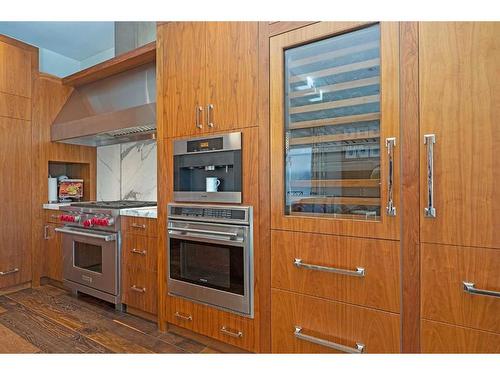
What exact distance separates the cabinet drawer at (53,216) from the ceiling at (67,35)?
74.1 inches

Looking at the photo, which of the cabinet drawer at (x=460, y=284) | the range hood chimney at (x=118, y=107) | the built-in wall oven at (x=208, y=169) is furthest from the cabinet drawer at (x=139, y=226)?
the cabinet drawer at (x=460, y=284)

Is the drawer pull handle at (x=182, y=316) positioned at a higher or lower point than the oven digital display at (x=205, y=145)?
lower

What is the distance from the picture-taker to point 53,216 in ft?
9.90

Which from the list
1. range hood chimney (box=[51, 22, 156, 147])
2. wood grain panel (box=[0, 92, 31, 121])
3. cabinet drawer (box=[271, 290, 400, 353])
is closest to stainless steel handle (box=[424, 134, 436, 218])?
cabinet drawer (box=[271, 290, 400, 353])

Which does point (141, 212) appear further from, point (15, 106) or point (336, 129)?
point (15, 106)

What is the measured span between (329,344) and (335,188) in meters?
0.74

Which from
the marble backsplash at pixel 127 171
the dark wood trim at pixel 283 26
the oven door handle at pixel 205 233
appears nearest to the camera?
the dark wood trim at pixel 283 26

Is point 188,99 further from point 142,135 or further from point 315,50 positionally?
point 142,135

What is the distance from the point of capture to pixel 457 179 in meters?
1.18

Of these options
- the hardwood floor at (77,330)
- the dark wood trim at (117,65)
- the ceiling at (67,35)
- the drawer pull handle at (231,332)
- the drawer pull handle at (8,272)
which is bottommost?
the hardwood floor at (77,330)

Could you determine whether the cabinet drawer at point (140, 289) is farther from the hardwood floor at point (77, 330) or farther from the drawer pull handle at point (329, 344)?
the drawer pull handle at point (329, 344)

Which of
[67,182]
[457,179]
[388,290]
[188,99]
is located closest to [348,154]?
[457,179]

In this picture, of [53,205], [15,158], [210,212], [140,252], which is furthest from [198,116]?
[15,158]

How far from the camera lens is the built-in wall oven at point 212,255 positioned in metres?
1.71
